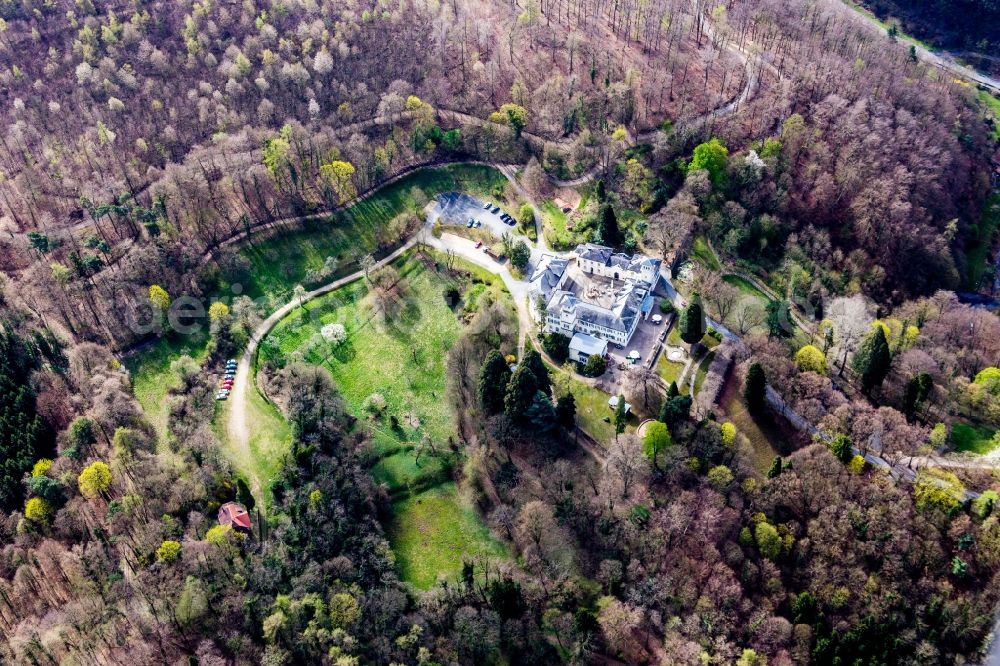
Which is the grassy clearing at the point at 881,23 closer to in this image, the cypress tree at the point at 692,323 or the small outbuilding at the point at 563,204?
the small outbuilding at the point at 563,204

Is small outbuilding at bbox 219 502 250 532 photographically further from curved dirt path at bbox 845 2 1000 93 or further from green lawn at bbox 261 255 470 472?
curved dirt path at bbox 845 2 1000 93

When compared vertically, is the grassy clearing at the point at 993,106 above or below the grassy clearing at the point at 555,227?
above

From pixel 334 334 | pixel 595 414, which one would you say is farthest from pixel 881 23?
pixel 334 334

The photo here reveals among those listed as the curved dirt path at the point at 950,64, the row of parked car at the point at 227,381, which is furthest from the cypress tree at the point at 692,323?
the curved dirt path at the point at 950,64

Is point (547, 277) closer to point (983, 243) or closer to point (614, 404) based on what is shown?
point (614, 404)

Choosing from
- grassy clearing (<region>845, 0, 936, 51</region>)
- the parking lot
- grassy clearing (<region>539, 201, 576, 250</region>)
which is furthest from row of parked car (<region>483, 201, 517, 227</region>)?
grassy clearing (<region>845, 0, 936, 51</region>)

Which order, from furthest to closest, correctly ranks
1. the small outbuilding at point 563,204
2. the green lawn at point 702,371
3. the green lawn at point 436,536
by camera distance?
the small outbuilding at point 563,204 → the green lawn at point 702,371 → the green lawn at point 436,536

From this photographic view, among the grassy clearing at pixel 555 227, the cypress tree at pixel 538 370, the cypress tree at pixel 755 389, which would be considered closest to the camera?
the cypress tree at pixel 755 389
